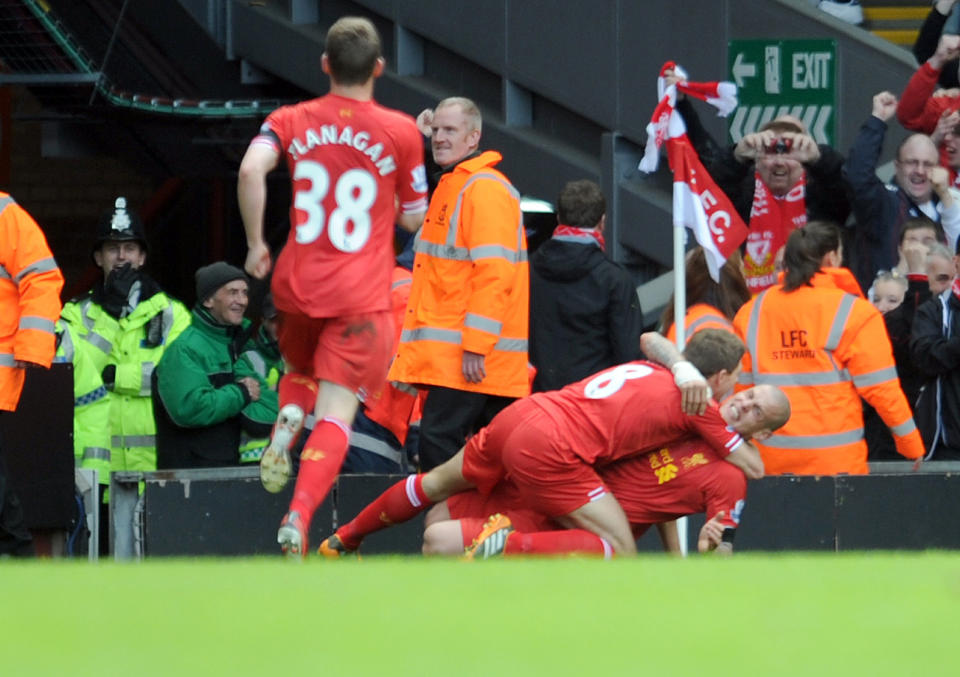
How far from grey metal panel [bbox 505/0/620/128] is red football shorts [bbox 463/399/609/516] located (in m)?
5.95

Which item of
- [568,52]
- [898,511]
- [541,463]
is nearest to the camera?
[541,463]

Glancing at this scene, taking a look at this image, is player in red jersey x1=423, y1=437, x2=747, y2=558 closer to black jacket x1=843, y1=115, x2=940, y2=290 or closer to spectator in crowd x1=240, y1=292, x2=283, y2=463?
spectator in crowd x1=240, y1=292, x2=283, y2=463

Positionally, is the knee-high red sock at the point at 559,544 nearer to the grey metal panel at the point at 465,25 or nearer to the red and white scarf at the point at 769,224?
the red and white scarf at the point at 769,224

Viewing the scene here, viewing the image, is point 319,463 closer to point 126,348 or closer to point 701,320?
point 701,320

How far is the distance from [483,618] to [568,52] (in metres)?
10.6

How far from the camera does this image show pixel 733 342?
297 inches

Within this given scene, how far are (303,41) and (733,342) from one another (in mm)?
7572

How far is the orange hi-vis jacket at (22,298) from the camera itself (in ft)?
26.7

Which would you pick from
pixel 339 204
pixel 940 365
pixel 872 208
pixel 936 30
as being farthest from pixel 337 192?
pixel 936 30

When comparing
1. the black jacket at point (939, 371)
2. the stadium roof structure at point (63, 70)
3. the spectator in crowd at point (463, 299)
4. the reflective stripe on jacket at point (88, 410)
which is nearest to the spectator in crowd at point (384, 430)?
the spectator in crowd at point (463, 299)

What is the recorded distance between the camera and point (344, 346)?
7086 mm

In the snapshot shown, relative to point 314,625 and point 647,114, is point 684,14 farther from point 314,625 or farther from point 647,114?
point 314,625

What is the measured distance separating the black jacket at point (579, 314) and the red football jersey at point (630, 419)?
1257mm

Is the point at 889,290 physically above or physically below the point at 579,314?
above
